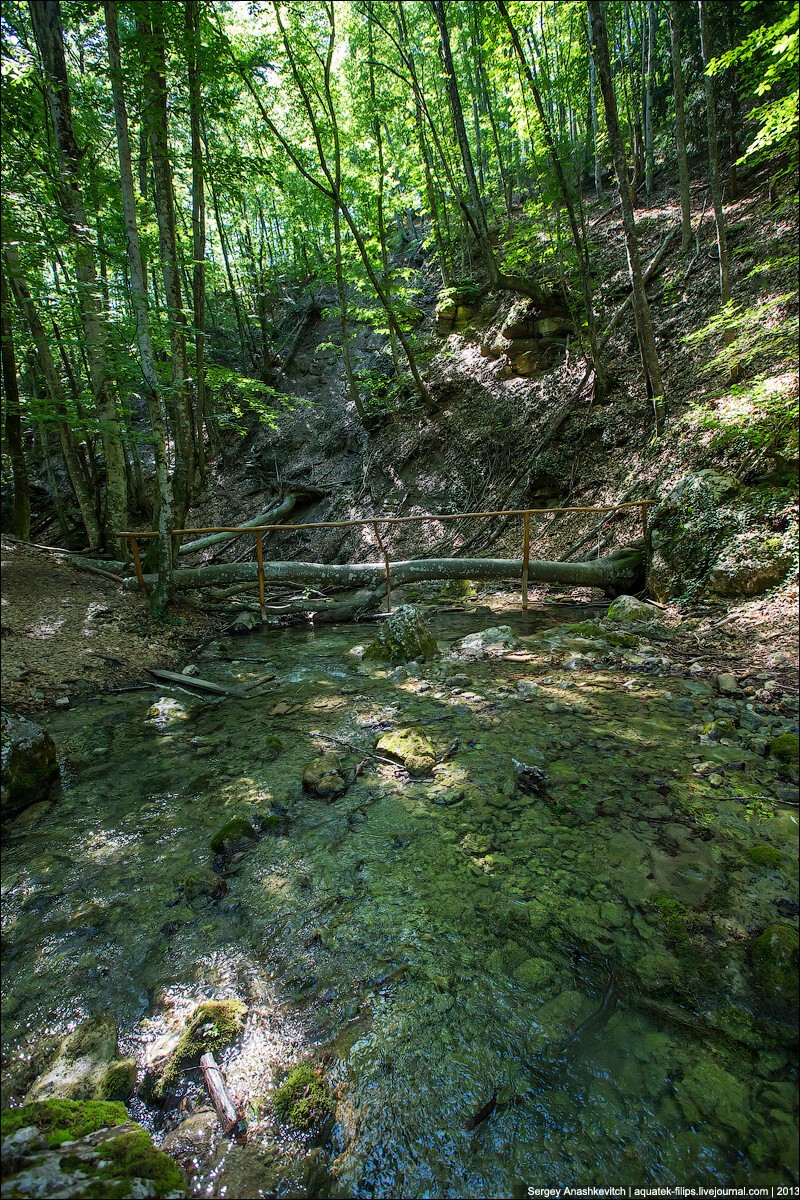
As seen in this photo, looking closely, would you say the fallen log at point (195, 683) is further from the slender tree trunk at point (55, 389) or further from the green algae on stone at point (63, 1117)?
the slender tree trunk at point (55, 389)

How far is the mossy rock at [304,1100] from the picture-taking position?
1.52 metres

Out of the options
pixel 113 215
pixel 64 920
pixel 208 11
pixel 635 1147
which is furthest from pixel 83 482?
pixel 635 1147

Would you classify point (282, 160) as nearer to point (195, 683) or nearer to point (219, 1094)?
point (195, 683)

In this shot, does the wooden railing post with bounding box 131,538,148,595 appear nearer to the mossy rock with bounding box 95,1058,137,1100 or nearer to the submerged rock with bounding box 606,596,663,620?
the mossy rock with bounding box 95,1058,137,1100

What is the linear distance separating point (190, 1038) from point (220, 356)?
2463 centimetres

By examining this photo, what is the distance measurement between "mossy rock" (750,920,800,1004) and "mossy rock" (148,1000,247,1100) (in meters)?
1.95

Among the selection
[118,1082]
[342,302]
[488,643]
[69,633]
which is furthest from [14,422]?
[118,1082]

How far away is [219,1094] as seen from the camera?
62.0 inches

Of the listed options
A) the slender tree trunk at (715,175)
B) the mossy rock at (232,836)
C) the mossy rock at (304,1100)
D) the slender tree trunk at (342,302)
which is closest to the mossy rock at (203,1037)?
the mossy rock at (304,1100)

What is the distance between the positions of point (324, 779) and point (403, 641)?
8.86 feet

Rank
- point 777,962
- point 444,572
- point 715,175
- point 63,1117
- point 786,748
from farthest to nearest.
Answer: point 715,175
point 444,572
point 786,748
point 777,962
point 63,1117

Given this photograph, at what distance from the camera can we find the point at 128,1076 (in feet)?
5.38

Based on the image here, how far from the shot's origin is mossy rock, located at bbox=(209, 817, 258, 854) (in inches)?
107

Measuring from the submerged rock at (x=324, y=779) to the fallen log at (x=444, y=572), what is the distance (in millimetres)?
4341
